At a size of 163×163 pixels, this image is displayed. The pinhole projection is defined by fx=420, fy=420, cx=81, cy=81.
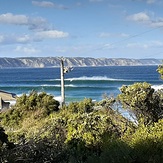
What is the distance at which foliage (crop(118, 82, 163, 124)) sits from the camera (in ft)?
47.4

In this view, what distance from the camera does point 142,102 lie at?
573 inches

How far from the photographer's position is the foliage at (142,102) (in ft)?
47.4

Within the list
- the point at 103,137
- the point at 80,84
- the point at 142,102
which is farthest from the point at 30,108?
the point at 80,84

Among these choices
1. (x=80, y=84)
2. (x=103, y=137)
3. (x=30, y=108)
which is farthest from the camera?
(x=80, y=84)

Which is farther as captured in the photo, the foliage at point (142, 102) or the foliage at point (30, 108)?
the foliage at point (30, 108)

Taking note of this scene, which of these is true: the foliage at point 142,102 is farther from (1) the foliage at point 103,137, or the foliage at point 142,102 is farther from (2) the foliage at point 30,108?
(2) the foliage at point 30,108

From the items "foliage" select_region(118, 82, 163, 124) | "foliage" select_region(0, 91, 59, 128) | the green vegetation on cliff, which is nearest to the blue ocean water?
"foliage" select_region(0, 91, 59, 128)

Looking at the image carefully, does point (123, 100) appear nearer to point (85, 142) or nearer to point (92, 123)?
point (92, 123)

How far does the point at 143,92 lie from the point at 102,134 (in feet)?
6.70

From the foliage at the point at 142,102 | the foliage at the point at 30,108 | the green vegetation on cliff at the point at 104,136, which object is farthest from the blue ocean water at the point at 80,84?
the foliage at the point at 142,102

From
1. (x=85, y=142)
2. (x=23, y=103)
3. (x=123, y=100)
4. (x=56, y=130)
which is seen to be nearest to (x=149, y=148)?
(x=85, y=142)

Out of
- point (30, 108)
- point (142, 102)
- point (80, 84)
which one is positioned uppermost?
point (142, 102)

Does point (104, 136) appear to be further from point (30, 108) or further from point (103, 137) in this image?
point (30, 108)

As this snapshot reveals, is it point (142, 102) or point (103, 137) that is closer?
point (103, 137)
